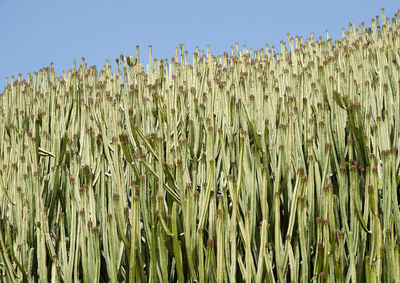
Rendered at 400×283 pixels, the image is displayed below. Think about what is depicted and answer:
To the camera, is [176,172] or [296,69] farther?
[296,69]

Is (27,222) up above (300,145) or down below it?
below

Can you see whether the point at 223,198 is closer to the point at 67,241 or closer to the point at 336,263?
the point at 336,263

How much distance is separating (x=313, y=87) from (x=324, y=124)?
0.35m

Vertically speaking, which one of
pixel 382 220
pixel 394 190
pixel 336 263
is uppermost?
pixel 394 190

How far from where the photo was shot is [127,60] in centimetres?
368

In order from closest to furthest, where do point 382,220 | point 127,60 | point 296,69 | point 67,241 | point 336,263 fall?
point 336,263 < point 382,220 < point 67,241 < point 296,69 < point 127,60

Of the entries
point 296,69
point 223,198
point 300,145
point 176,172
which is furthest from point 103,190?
point 296,69

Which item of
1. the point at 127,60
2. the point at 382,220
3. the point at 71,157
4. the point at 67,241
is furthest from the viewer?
the point at 127,60

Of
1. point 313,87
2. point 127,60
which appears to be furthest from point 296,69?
point 127,60

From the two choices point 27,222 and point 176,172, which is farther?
point 27,222

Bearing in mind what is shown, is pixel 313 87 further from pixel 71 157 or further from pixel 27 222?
pixel 27 222

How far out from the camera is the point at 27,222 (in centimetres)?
200

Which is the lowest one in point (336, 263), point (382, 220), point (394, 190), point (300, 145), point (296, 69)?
point (336, 263)

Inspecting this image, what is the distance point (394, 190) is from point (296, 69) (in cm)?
168
